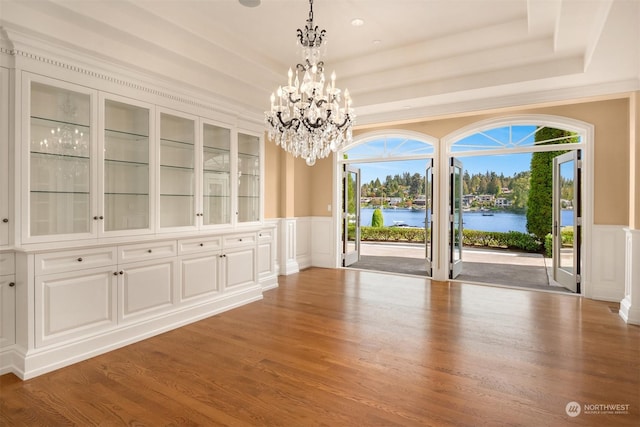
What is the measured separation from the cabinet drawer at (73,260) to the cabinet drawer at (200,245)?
79cm

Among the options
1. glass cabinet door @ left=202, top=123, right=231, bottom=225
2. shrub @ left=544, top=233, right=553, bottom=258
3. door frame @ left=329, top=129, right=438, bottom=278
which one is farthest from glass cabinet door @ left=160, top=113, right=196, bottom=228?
shrub @ left=544, top=233, right=553, bottom=258

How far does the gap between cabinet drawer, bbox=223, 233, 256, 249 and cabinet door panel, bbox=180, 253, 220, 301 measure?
0.24 metres

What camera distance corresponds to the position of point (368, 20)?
389cm

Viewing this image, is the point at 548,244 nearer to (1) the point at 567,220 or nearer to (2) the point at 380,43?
(1) the point at 567,220

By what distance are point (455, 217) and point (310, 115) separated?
404 cm

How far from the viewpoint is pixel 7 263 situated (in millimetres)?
2830

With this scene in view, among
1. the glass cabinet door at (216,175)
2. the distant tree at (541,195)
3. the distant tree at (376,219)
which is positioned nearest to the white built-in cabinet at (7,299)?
the glass cabinet door at (216,175)

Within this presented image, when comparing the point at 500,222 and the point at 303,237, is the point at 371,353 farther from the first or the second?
the point at 500,222

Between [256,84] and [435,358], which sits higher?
[256,84]

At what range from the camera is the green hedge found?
35.8 feet

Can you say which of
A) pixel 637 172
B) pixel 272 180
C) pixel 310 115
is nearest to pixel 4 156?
pixel 310 115

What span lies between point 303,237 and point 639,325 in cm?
531

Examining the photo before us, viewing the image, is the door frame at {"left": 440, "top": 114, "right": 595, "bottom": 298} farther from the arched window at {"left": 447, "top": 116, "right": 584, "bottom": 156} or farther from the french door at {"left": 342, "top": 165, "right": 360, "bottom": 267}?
the french door at {"left": 342, "top": 165, "right": 360, "bottom": 267}

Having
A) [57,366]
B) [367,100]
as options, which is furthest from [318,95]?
[57,366]
